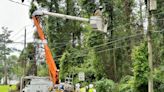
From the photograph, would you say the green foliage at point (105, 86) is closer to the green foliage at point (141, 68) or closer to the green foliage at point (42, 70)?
the green foliage at point (141, 68)

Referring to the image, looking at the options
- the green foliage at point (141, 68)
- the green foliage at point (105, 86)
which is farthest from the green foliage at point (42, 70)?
the green foliage at point (141, 68)

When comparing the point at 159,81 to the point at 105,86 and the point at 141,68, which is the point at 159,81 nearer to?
the point at 141,68

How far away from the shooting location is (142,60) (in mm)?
18125

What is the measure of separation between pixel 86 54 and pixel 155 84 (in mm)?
15235

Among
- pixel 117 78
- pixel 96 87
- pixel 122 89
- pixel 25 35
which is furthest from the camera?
pixel 25 35

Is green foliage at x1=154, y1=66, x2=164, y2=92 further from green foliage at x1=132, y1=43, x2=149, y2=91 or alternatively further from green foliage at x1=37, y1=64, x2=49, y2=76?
green foliage at x1=37, y1=64, x2=49, y2=76

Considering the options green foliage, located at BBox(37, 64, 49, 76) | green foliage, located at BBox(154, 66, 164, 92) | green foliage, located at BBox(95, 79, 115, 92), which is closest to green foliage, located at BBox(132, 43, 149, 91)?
green foliage, located at BBox(154, 66, 164, 92)

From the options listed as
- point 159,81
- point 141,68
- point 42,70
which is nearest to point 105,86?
point 159,81

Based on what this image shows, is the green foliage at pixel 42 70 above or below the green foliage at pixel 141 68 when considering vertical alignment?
below

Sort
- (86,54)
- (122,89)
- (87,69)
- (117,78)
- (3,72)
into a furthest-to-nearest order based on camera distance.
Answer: (3,72)
(86,54)
(87,69)
(117,78)
(122,89)

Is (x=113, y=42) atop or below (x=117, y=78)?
atop

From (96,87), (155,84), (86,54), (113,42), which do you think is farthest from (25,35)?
(155,84)

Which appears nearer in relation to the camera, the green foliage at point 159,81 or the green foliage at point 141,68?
the green foliage at point 141,68

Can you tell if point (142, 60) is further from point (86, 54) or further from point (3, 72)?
point (3, 72)
